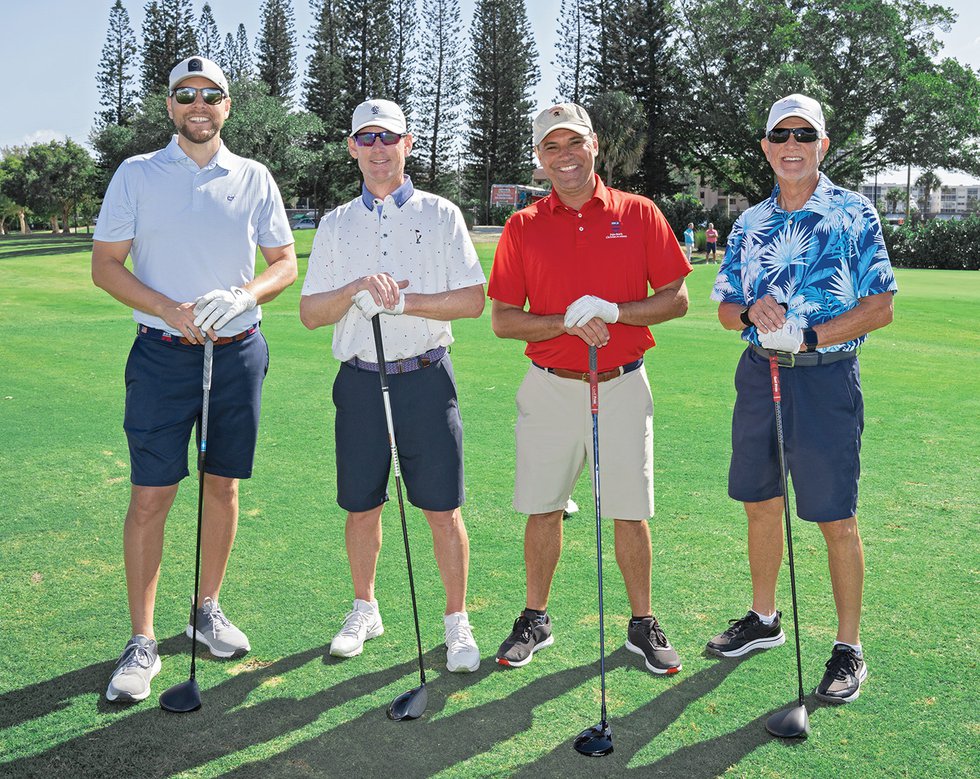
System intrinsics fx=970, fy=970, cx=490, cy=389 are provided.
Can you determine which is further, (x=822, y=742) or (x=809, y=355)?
(x=809, y=355)

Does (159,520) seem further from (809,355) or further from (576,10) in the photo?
(576,10)

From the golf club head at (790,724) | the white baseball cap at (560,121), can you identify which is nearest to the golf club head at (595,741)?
the golf club head at (790,724)

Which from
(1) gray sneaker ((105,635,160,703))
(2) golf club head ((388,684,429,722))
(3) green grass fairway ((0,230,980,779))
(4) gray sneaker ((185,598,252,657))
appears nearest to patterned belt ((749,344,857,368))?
(3) green grass fairway ((0,230,980,779))

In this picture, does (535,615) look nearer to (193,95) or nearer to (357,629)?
(357,629)

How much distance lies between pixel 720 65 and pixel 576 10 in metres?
8.59

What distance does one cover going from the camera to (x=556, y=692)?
3271mm

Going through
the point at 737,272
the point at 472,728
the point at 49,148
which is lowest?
the point at 472,728

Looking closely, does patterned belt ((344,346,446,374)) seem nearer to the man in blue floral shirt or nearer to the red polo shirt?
the red polo shirt

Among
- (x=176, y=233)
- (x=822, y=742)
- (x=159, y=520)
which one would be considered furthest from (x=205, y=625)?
(x=822, y=742)

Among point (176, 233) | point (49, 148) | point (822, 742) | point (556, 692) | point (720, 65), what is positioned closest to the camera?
point (822, 742)

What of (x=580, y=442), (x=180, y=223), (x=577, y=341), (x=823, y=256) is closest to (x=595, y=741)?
(x=580, y=442)

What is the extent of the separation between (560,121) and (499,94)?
5288 centimetres

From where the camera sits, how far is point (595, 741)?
2.88 metres

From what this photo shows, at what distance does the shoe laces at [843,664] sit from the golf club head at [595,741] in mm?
868
